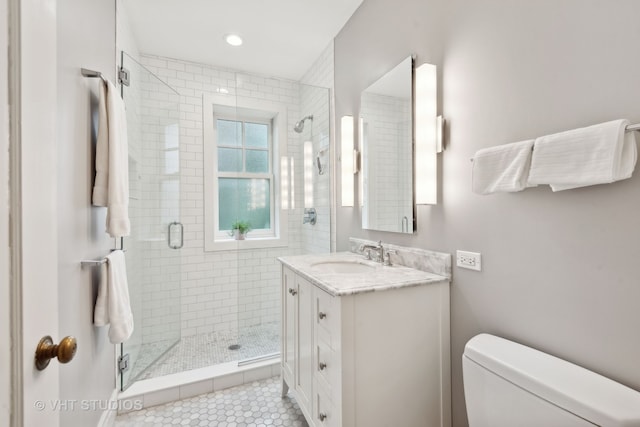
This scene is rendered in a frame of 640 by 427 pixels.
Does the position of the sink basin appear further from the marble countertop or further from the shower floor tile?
the shower floor tile

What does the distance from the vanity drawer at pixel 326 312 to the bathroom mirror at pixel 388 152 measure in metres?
0.67

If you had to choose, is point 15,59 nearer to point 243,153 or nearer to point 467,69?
point 467,69

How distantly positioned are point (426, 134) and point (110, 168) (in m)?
1.58

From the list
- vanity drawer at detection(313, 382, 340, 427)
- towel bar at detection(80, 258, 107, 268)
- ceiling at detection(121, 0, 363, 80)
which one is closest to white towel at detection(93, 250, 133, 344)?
towel bar at detection(80, 258, 107, 268)

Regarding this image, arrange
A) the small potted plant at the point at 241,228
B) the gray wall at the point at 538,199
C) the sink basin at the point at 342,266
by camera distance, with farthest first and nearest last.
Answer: the small potted plant at the point at 241,228
the sink basin at the point at 342,266
the gray wall at the point at 538,199

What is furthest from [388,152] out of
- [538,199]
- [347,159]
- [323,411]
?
[323,411]

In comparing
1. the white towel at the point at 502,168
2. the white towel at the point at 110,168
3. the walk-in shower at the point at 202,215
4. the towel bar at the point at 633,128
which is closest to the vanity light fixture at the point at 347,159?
the walk-in shower at the point at 202,215

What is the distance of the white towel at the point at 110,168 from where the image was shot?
4.54 ft

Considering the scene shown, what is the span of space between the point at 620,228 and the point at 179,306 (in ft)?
10.1

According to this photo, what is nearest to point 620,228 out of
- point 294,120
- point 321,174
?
point 321,174

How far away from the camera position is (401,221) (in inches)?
69.8

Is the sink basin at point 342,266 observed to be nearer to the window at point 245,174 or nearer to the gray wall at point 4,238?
the window at point 245,174

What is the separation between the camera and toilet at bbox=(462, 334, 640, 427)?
78 centimetres

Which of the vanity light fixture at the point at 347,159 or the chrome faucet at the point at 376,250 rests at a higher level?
the vanity light fixture at the point at 347,159
